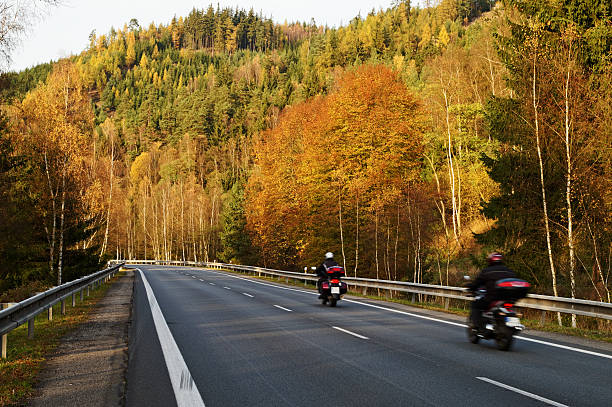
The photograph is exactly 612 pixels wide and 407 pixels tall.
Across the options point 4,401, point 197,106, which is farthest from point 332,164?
point 197,106

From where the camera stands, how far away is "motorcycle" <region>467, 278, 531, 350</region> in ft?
33.4

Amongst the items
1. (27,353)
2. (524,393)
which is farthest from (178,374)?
(524,393)

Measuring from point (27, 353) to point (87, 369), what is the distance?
2146 mm

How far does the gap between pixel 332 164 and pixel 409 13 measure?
134 meters

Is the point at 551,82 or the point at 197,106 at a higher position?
the point at 197,106

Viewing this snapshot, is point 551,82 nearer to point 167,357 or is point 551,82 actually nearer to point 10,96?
point 167,357

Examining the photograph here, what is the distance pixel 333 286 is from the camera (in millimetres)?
19453

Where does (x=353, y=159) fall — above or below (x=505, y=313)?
above

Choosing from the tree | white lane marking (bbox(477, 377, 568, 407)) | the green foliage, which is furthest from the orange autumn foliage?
white lane marking (bbox(477, 377, 568, 407))

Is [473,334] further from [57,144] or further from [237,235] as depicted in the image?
[237,235]

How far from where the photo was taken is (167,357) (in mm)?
9305

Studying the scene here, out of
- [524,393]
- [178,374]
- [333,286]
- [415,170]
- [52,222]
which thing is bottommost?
[524,393]

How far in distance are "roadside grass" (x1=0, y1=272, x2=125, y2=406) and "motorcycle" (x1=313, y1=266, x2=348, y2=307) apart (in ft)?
26.1

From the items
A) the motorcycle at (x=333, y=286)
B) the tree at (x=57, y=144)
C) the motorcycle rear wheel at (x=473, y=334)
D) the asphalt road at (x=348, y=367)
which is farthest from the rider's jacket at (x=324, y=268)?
the tree at (x=57, y=144)
